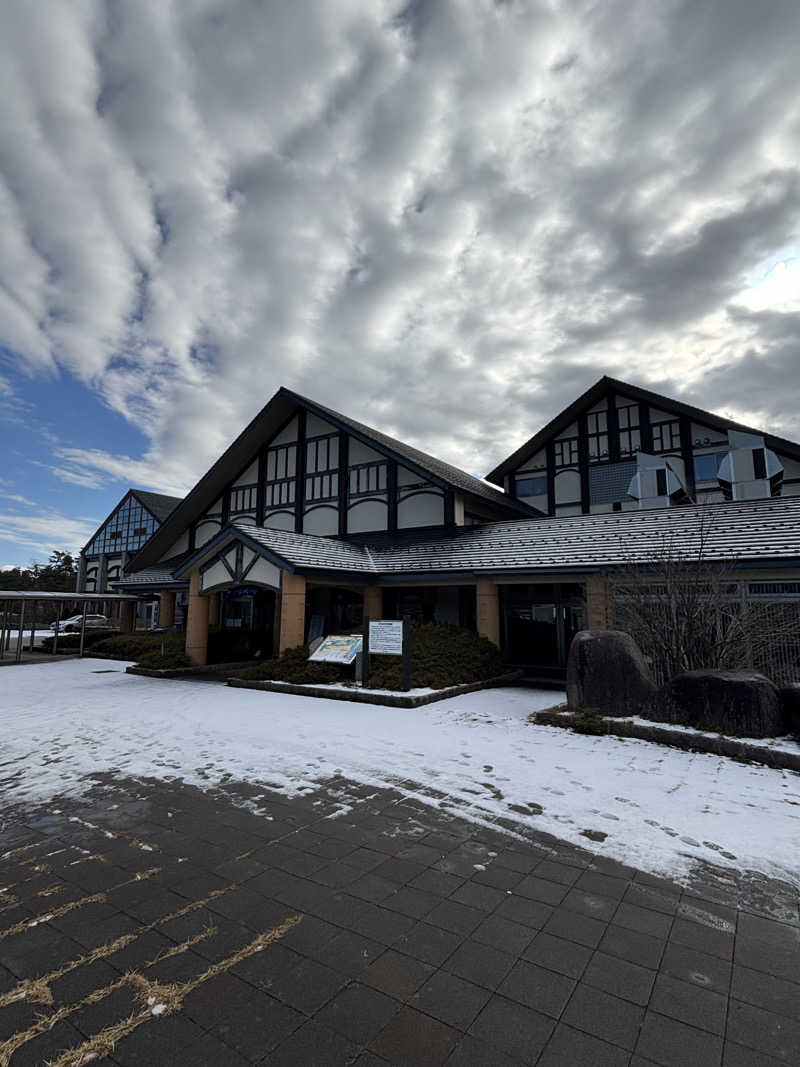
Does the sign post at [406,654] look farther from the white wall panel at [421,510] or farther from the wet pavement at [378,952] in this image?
the white wall panel at [421,510]

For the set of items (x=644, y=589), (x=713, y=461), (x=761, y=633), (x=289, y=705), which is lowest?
(x=289, y=705)

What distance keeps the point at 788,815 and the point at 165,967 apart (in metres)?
5.37

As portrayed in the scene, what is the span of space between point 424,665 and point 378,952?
31.8 ft

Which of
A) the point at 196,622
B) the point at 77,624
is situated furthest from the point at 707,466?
the point at 77,624

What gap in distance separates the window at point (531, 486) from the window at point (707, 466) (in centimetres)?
654

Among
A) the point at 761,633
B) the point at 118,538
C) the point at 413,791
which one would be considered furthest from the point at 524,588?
the point at 118,538

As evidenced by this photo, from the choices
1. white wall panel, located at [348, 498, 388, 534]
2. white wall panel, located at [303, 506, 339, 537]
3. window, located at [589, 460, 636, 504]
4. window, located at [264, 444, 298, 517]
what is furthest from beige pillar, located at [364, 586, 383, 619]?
window, located at [589, 460, 636, 504]

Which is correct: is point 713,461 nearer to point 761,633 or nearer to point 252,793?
point 761,633

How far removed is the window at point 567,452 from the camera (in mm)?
25344

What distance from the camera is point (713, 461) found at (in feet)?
72.8

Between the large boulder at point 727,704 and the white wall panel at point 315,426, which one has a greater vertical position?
the white wall panel at point 315,426

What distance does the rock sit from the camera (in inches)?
287

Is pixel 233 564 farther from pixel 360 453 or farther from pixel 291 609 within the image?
pixel 360 453

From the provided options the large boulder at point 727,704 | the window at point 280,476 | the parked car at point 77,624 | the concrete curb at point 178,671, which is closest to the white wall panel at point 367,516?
the window at point 280,476
